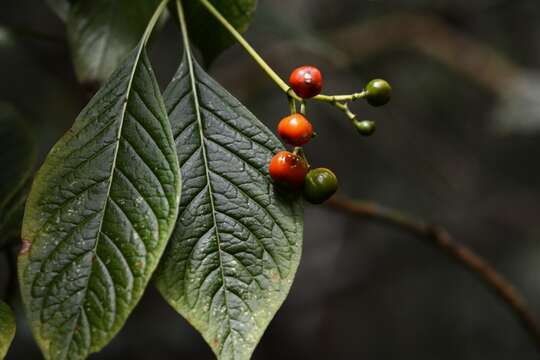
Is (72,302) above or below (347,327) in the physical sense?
below

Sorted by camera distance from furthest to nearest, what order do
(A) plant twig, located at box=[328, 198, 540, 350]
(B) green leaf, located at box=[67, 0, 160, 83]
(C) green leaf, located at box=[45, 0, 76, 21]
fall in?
(A) plant twig, located at box=[328, 198, 540, 350] < (C) green leaf, located at box=[45, 0, 76, 21] < (B) green leaf, located at box=[67, 0, 160, 83]

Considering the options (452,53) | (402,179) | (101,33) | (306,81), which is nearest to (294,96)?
(306,81)

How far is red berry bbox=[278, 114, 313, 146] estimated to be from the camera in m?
0.85

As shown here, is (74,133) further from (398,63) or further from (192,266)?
(398,63)

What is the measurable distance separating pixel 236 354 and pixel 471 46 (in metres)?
2.79

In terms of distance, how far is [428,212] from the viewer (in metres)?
4.06

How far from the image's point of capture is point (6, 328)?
770 mm

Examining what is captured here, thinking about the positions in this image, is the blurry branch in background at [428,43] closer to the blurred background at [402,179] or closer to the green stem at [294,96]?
the blurred background at [402,179]

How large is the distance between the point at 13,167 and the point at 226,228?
20.7 inches

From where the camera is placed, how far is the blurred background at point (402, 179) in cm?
333

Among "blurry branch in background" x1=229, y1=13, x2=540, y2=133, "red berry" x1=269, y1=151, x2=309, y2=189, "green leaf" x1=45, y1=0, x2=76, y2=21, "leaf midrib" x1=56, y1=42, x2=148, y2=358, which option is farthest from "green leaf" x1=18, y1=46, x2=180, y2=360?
"blurry branch in background" x1=229, y1=13, x2=540, y2=133

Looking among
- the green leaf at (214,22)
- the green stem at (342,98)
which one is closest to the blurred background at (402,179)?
the green leaf at (214,22)

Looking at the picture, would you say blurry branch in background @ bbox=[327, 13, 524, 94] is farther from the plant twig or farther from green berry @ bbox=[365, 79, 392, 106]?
green berry @ bbox=[365, 79, 392, 106]

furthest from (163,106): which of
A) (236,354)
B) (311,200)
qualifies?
(236,354)
